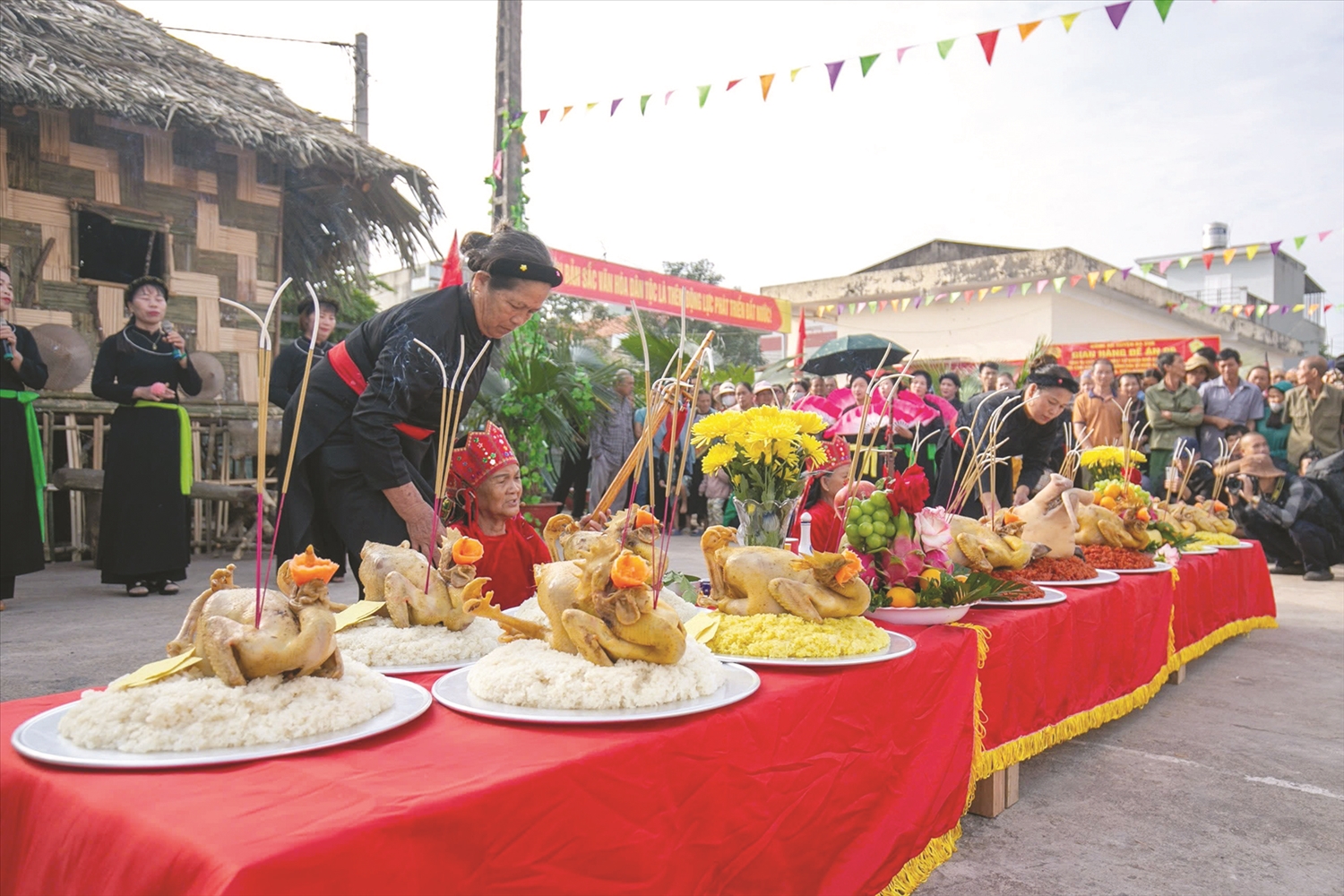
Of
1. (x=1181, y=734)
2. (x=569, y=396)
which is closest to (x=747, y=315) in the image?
(x=569, y=396)

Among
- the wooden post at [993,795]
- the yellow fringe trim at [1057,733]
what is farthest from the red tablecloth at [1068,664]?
the wooden post at [993,795]

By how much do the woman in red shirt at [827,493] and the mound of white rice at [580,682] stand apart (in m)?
1.48

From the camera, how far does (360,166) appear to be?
334 inches

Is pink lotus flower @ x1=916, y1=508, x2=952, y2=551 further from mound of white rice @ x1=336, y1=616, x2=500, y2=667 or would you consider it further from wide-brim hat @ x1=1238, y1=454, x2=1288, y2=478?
wide-brim hat @ x1=1238, y1=454, x2=1288, y2=478

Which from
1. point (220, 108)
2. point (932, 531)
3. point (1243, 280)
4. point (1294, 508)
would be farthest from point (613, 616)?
point (1243, 280)

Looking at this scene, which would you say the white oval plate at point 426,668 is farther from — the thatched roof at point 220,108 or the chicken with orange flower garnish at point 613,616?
the thatched roof at point 220,108

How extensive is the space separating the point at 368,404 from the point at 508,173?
25.5 feet

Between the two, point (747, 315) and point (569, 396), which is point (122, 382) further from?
point (747, 315)

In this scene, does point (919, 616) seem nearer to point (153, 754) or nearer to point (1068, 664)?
point (1068, 664)

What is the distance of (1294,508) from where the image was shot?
7863 mm

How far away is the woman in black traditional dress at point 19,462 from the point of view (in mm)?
5031

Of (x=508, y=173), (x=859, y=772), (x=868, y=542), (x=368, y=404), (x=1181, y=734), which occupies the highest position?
(x=508, y=173)

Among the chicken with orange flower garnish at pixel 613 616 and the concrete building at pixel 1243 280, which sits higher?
the concrete building at pixel 1243 280

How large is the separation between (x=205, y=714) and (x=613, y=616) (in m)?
0.62
